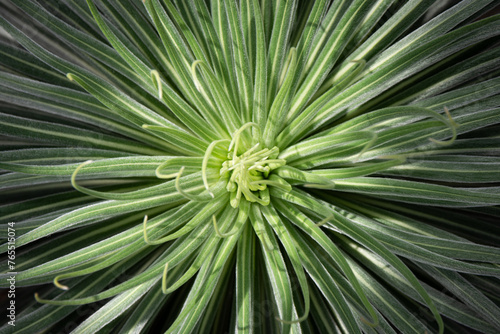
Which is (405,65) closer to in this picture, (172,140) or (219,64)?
(219,64)

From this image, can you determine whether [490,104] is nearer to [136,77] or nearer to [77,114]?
[136,77]

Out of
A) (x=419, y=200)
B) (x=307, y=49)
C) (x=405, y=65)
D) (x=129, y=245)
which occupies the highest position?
(x=307, y=49)

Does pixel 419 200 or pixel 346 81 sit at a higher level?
pixel 346 81

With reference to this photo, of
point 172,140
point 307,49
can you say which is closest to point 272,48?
point 307,49

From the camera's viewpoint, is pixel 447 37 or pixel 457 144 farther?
pixel 457 144
